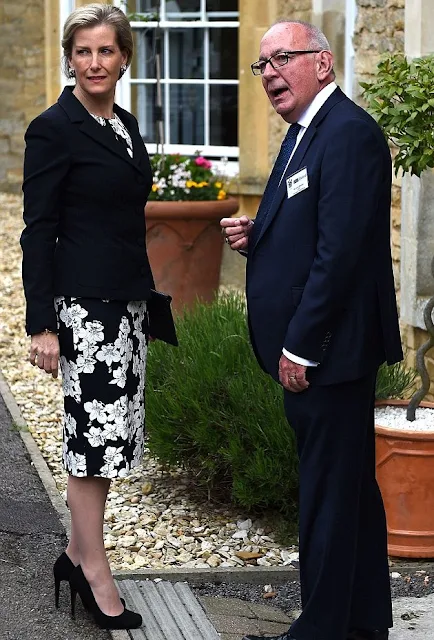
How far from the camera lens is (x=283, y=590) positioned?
4395mm

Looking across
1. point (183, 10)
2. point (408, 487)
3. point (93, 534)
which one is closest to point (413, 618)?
point (408, 487)

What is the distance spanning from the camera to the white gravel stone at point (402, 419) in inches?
181

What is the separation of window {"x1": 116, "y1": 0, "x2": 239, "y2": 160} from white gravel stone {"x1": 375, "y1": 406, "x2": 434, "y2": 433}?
5928 mm

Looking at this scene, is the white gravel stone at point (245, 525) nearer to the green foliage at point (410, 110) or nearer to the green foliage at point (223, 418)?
the green foliage at point (223, 418)

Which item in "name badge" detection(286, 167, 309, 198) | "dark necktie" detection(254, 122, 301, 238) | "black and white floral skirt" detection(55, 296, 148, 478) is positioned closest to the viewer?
"name badge" detection(286, 167, 309, 198)

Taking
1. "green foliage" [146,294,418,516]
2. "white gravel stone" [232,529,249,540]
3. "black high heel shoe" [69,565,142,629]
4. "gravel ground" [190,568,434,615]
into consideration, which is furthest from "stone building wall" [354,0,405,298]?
"black high heel shoe" [69,565,142,629]

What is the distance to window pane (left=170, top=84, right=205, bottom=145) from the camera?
1070cm

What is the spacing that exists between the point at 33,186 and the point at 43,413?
3.37 metres

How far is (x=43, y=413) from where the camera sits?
22.2 feet

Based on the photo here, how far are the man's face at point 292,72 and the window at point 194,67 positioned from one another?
7215mm

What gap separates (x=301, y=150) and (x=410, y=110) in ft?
4.38

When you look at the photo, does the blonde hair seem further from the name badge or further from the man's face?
the name badge

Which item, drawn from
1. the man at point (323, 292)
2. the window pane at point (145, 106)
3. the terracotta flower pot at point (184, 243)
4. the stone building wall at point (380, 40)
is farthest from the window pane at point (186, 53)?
the man at point (323, 292)

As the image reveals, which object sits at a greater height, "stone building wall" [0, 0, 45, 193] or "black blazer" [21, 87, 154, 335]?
"stone building wall" [0, 0, 45, 193]
